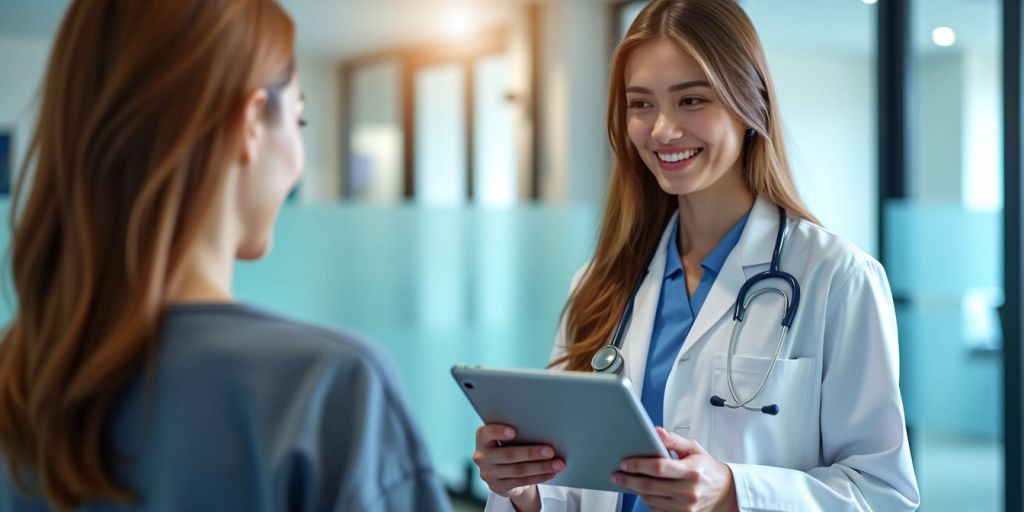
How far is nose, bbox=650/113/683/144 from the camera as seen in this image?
1.40m

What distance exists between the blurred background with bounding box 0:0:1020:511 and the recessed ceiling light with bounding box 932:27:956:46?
0.5 inches

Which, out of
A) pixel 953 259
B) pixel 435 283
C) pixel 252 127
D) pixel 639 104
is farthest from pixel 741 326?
pixel 435 283

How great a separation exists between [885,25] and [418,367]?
181 cm

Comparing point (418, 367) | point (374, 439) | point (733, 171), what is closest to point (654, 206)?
point (733, 171)

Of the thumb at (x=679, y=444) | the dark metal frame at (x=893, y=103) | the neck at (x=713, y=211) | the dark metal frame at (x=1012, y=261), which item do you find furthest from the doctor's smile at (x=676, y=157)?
the dark metal frame at (x=893, y=103)

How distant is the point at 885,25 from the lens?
2.79 meters

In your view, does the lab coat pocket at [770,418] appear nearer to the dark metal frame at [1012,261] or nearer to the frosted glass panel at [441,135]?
the dark metal frame at [1012,261]

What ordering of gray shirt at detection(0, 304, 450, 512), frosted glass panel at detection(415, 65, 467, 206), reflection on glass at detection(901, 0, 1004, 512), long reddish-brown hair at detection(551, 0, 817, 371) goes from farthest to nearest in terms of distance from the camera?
frosted glass panel at detection(415, 65, 467, 206) → reflection on glass at detection(901, 0, 1004, 512) → long reddish-brown hair at detection(551, 0, 817, 371) → gray shirt at detection(0, 304, 450, 512)

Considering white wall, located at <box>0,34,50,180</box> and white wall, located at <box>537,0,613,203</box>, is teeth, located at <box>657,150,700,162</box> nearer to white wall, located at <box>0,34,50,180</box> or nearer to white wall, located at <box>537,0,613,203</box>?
white wall, located at <box>0,34,50,180</box>

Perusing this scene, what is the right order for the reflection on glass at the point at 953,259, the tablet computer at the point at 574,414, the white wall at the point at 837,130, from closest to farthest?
the tablet computer at the point at 574,414 < the reflection on glass at the point at 953,259 < the white wall at the point at 837,130

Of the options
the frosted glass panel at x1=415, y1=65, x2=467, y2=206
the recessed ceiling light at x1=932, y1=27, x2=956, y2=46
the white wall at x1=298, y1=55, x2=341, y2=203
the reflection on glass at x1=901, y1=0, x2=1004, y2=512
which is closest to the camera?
the reflection on glass at x1=901, y1=0, x2=1004, y2=512

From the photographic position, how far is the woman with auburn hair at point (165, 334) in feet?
2.28

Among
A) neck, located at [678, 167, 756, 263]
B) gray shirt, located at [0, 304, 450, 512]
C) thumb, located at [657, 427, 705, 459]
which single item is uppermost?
neck, located at [678, 167, 756, 263]

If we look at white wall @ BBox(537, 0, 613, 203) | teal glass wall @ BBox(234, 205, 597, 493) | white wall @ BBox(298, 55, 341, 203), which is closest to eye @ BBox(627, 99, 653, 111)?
teal glass wall @ BBox(234, 205, 597, 493)
